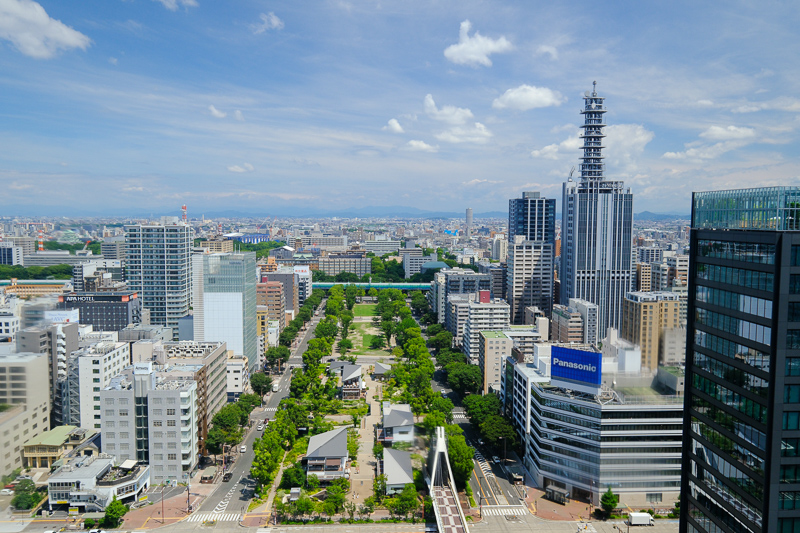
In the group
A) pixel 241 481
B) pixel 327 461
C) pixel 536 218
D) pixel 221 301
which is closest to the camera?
pixel 327 461

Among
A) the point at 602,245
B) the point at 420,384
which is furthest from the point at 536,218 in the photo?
the point at 420,384

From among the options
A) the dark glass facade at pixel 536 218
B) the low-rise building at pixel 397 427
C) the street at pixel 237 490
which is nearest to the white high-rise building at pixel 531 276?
the dark glass facade at pixel 536 218

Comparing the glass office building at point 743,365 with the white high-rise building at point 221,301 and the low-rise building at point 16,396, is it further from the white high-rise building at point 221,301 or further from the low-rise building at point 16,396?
the white high-rise building at point 221,301

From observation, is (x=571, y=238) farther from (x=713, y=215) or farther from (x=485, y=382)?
(x=713, y=215)

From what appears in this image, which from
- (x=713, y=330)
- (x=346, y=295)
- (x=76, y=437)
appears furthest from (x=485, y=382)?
(x=346, y=295)

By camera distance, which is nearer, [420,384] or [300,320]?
[420,384]

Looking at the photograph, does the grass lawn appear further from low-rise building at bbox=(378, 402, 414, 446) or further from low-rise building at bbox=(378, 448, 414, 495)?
low-rise building at bbox=(378, 448, 414, 495)

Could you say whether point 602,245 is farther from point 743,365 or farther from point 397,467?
point 743,365
